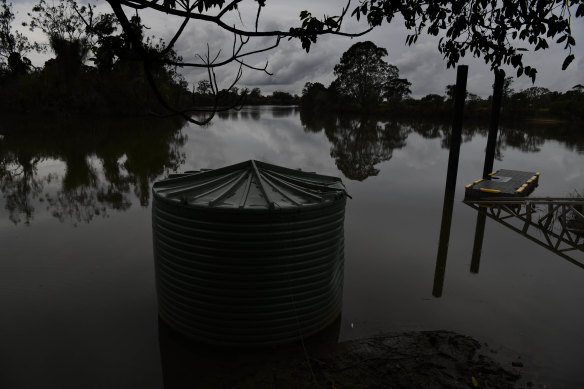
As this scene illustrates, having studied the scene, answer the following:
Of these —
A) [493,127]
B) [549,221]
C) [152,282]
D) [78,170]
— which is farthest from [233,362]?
[78,170]

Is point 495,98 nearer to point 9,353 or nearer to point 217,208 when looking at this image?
point 217,208

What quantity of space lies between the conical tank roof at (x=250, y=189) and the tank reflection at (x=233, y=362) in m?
1.68

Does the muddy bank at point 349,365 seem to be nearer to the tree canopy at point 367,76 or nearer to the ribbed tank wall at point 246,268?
the ribbed tank wall at point 246,268

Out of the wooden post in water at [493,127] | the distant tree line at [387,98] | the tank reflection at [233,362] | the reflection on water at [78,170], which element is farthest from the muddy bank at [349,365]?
the distant tree line at [387,98]

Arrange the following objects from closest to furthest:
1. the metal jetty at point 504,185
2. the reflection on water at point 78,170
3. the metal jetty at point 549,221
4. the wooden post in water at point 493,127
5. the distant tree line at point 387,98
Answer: the metal jetty at point 549,221
the reflection on water at point 78,170
the metal jetty at point 504,185
the wooden post in water at point 493,127
the distant tree line at point 387,98

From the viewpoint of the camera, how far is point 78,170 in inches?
625

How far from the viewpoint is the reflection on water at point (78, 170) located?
10.9 metres

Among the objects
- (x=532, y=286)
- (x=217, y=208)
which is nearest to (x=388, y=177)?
(x=532, y=286)

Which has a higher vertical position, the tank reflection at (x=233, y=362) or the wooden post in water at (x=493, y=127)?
the wooden post in water at (x=493, y=127)

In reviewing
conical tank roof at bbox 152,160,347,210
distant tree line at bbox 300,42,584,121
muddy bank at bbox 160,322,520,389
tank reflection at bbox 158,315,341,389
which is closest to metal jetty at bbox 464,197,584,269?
muddy bank at bbox 160,322,520,389

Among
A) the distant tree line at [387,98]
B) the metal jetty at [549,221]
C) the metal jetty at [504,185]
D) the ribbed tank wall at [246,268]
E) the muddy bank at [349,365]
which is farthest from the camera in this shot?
the distant tree line at [387,98]

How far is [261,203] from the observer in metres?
4.32

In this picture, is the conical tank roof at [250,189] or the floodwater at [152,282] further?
the floodwater at [152,282]

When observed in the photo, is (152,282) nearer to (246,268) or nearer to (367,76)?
(246,268)
